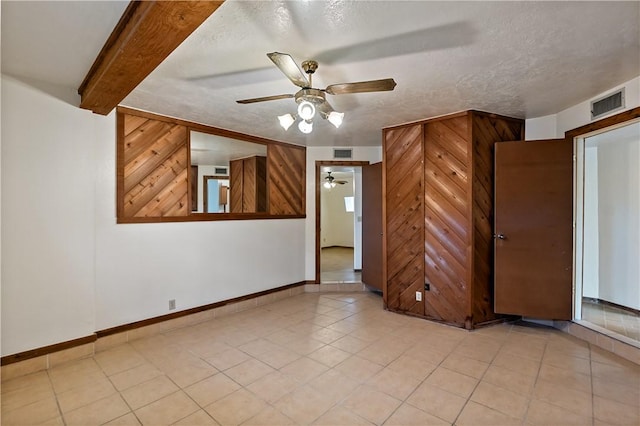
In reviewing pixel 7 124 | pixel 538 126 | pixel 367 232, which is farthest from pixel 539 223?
pixel 7 124

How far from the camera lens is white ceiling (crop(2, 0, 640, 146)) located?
5.82 ft

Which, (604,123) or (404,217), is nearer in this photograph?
(604,123)

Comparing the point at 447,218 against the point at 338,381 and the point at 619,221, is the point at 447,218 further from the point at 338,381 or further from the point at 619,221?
the point at 619,221

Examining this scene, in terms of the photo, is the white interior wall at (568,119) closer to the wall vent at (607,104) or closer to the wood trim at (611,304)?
the wall vent at (607,104)

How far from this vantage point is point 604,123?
3.03 m

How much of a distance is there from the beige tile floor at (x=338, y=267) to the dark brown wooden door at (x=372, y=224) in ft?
1.73

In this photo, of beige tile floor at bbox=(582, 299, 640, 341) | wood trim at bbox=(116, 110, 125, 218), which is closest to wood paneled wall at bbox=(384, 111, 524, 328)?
beige tile floor at bbox=(582, 299, 640, 341)

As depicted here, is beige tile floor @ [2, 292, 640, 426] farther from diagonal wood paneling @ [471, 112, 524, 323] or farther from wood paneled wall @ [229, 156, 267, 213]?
wood paneled wall @ [229, 156, 267, 213]

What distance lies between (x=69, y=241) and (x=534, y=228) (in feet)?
15.9

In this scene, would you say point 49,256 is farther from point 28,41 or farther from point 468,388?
point 468,388

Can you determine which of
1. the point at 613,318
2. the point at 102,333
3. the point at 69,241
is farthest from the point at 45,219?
the point at 613,318

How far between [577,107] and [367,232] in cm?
326

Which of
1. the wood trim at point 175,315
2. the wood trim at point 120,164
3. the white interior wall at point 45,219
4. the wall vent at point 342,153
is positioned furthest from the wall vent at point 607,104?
the white interior wall at point 45,219

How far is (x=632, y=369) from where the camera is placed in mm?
2650
